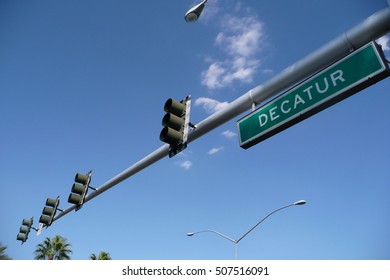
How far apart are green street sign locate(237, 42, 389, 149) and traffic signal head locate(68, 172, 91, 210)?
5104 mm

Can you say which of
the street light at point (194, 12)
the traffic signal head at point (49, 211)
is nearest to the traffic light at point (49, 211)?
the traffic signal head at point (49, 211)

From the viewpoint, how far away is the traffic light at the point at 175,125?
15.4 feet

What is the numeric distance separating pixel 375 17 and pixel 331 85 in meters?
0.81

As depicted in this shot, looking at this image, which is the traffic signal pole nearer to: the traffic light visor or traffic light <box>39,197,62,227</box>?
the traffic light visor

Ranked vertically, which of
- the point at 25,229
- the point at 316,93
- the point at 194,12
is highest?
the point at 194,12

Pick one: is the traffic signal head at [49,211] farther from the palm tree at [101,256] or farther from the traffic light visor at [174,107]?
the palm tree at [101,256]

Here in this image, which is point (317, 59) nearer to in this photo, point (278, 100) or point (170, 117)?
point (278, 100)

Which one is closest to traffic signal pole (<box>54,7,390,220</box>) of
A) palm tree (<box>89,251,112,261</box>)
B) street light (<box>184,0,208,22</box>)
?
street light (<box>184,0,208,22</box>)

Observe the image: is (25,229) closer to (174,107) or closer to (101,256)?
(174,107)

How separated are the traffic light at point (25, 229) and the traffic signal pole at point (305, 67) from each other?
31.4 feet

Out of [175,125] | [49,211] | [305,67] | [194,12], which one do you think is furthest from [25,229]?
[305,67]

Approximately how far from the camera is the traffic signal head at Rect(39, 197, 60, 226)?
9883 mm

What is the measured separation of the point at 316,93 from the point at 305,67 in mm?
383

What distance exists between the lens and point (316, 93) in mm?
3623
